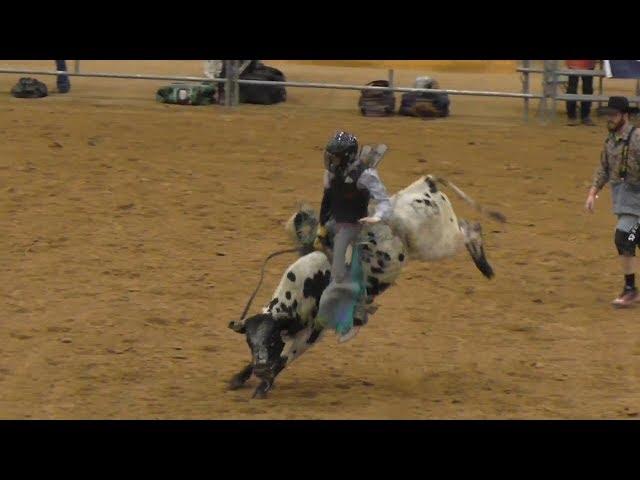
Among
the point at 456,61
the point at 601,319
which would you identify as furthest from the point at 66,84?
the point at 601,319

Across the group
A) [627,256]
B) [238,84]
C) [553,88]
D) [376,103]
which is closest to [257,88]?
[238,84]

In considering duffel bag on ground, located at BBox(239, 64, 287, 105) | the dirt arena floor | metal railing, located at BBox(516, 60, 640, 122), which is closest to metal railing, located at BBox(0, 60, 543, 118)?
metal railing, located at BBox(516, 60, 640, 122)

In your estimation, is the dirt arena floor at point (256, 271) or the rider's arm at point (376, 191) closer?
the rider's arm at point (376, 191)

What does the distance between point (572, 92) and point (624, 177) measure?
7.64 metres

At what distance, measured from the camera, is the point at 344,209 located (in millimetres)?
8953

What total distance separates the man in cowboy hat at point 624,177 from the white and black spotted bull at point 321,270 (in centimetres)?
239

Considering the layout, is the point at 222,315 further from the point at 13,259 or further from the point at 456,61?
the point at 456,61

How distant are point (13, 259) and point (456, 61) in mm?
11734

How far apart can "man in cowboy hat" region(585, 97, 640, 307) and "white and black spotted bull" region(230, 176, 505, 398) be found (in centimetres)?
239

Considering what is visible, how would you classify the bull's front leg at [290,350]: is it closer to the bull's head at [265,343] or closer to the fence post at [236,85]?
the bull's head at [265,343]

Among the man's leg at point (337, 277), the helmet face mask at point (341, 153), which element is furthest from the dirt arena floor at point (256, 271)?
the helmet face mask at point (341, 153)

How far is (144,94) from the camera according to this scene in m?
20.4

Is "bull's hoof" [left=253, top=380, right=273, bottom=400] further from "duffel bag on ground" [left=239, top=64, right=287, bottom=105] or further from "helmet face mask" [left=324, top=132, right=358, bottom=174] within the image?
"duffel bag on ground" [left=239, top=64, right=287, bottom=105]

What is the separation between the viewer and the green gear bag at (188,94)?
19406 mm
